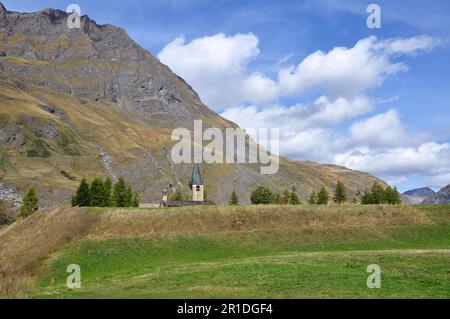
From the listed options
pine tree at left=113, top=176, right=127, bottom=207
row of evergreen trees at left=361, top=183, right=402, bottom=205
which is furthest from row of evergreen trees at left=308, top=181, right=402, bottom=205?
pine tree at left=113, top=176, right=127, bottom=207

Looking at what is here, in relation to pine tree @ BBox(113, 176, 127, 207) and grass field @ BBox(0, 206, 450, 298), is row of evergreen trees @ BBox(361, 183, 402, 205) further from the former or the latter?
pine tree @ BBox(113, 176, 127, 207)

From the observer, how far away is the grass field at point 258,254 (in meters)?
27.0

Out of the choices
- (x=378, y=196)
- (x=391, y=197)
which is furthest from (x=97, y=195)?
(x=391, y=197)

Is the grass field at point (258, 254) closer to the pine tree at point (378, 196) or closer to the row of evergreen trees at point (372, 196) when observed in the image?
the row of evergreen trees at point (372, 196)

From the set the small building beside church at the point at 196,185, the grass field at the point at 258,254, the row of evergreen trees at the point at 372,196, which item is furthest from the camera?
the row of evergreen trees at the point at 372,196

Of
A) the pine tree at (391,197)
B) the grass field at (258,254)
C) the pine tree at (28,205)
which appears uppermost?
the pine tree at (391,197)

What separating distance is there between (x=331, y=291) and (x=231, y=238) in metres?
32.4

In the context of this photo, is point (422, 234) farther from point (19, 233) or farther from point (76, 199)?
point (76, 199)

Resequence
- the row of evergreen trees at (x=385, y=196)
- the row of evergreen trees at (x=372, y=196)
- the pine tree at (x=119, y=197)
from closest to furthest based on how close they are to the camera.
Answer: the pine tree at (x=119, y=197), the row of evergreen trees at (x=372, y=196), the row of evergreen trees at (x=385, y=196)

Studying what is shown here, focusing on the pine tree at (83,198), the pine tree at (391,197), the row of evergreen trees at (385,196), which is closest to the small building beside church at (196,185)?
the pine tree at (83,198)

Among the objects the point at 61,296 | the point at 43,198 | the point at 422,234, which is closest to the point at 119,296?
the point at 61,296

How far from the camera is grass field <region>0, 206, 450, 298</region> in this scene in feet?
88.6

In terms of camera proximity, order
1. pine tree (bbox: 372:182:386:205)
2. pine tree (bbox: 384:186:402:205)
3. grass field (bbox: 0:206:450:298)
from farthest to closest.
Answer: pine tree (bbox: 372:182:386:205) < pine tree (bbox: 384:186:402:205) < grass field (bbox: 0:206:450:298)
